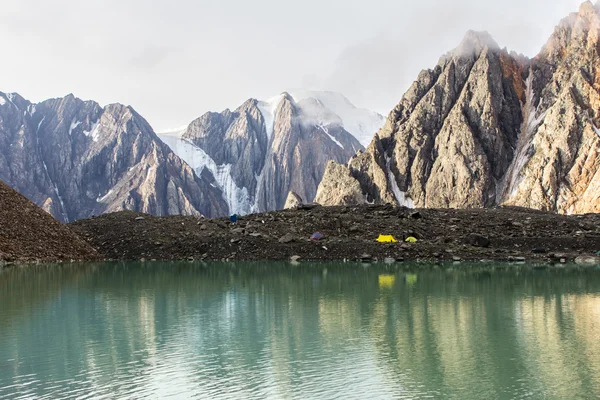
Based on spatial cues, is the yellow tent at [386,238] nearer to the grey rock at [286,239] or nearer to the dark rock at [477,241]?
the dark rock at [477,241]

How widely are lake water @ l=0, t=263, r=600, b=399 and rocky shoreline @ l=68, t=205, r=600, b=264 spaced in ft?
75.0

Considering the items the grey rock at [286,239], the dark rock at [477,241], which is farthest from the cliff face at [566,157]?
the grey rock at [286,239]

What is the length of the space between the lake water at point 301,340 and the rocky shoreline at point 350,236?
75.0 ft

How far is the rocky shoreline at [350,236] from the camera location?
6650 centimetres

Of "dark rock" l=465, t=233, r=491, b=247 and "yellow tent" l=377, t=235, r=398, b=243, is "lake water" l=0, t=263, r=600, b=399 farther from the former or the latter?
"yellow tent" l=377, t=235, r=398, b=243

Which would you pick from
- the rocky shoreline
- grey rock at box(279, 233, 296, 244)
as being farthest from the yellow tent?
grey rock at box(279, 233, 296, 244)

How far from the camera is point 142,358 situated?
19297 mm

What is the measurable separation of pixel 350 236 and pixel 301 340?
5376 cm

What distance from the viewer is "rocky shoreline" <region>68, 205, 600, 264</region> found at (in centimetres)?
6650

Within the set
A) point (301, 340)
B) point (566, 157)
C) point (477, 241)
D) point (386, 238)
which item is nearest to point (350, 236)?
point (386, 238)

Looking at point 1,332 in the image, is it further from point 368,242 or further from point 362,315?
point 368,242

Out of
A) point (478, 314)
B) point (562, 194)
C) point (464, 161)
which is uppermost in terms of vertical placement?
point (464, 161)

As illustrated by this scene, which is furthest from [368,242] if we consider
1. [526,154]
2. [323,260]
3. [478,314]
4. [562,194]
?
[526,154]

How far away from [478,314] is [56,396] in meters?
20.9
